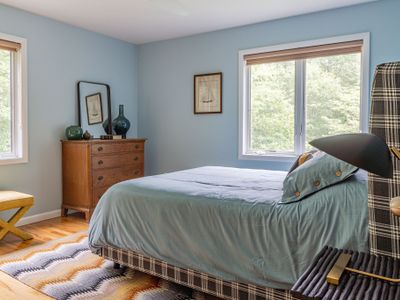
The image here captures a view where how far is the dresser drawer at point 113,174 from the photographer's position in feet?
13.2

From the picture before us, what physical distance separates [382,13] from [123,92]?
343cm

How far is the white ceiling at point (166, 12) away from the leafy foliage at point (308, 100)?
0.61 meters

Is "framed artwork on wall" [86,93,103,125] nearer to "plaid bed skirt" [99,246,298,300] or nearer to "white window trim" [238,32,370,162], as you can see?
"white window trim" [238,32,370,162]

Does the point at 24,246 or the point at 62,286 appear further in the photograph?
the point at 24,246

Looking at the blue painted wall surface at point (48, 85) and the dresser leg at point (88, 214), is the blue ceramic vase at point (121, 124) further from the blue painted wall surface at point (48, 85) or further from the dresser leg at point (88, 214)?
the dresser leg at point (88, 214)

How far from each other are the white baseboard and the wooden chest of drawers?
0.09 meters

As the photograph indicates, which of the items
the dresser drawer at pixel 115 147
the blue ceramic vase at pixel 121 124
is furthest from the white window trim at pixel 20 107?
the blue ceramic vase at pixel 121 124

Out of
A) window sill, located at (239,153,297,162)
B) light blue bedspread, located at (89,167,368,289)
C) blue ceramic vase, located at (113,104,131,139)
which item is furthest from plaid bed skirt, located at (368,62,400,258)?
blue ceramic vase, located at (113,104,131,139)

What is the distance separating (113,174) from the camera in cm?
425

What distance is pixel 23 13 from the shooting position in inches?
146

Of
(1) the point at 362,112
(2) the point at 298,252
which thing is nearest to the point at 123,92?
(1) the point at 362,112

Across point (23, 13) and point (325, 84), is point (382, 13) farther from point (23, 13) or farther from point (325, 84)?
point (23, 13)

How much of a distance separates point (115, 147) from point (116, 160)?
0.55 feet

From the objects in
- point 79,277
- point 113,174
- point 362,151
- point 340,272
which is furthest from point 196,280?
point 113,174
